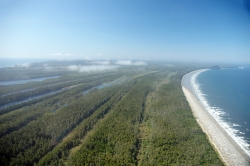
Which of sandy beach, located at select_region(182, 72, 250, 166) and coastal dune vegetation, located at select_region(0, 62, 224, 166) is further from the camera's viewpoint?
sandy beach, located at select_region(182, 72, 250, 166)

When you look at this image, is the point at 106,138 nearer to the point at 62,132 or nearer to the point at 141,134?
the point at 141,134

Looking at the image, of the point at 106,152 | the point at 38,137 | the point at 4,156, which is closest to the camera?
the point at 4,156

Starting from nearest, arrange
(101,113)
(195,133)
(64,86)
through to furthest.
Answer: (195,133) → (101,113) → (64,86)

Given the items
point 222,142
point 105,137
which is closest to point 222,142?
point 222,142

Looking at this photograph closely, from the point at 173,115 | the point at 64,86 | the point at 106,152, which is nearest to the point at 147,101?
the point at 173,115

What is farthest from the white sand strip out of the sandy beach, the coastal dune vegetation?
the coastal dune vegetation

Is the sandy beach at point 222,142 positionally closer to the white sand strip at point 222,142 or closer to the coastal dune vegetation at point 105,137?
the white sand strip at point 222,142

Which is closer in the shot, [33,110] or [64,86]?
[33,110]

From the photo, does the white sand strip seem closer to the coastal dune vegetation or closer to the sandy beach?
the sandy beach
